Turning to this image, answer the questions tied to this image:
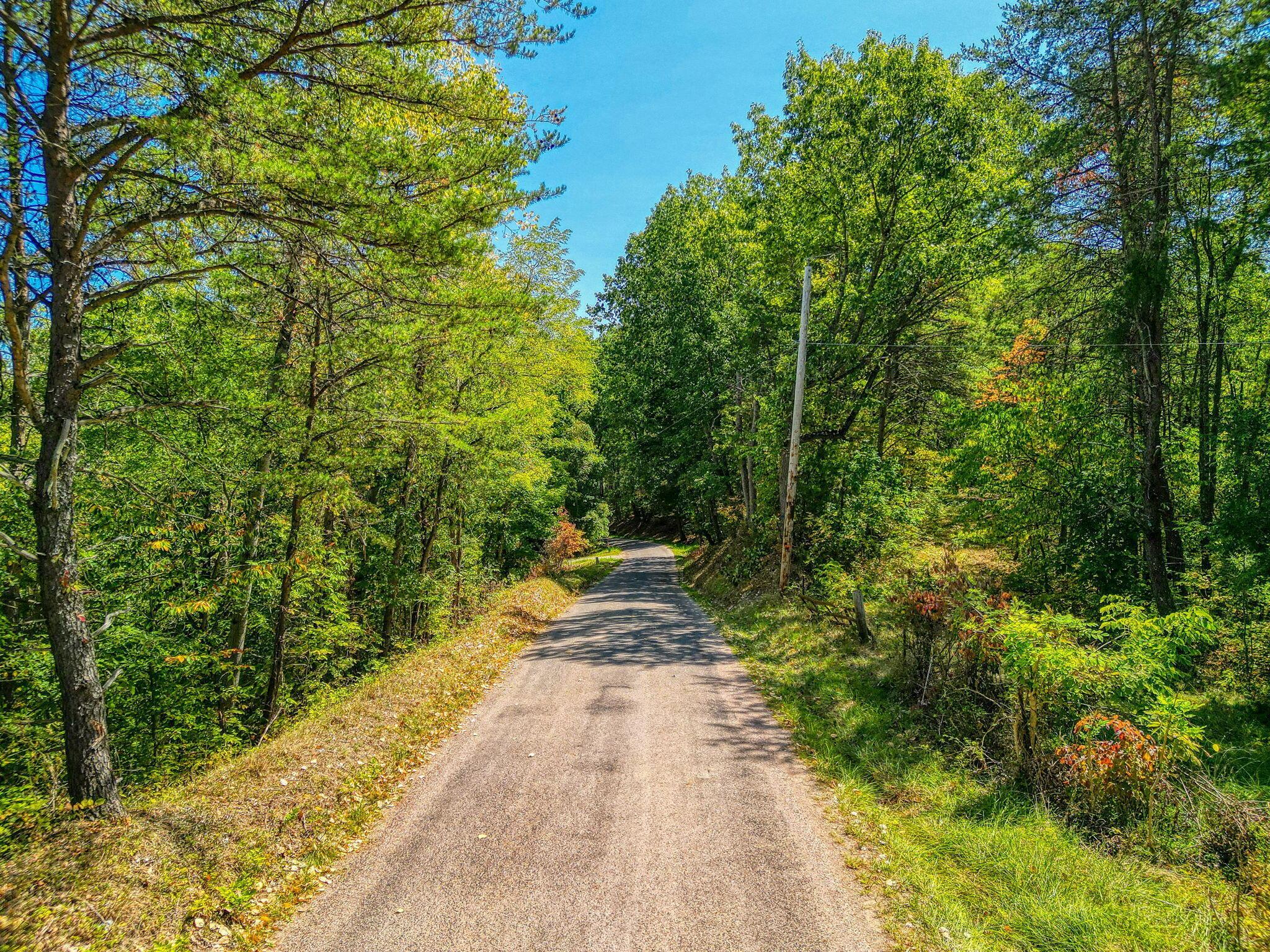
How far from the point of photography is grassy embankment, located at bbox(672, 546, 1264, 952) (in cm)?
340

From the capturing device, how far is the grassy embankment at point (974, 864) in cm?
340

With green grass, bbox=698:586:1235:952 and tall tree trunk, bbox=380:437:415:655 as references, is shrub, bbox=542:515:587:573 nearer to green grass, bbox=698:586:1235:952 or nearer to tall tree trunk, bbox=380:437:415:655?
tall tree trunk, bbox=380:437:415:655

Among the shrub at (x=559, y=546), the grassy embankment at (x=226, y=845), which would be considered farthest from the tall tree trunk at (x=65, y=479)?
the shrub at (x=559, y=546)

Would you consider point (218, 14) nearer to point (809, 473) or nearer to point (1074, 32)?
point (1074, 32)

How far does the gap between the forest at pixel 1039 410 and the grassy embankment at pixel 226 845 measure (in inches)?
195

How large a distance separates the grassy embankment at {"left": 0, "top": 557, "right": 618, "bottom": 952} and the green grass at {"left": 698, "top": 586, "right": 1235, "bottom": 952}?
4287mm

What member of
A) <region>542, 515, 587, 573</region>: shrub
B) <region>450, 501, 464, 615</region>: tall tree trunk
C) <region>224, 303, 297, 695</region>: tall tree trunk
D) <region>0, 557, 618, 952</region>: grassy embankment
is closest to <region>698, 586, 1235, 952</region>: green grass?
<region>0, 557, 618, 952</region>: grassy embankment

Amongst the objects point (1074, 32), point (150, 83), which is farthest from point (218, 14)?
point (1074, 32)

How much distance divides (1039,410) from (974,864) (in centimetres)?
869

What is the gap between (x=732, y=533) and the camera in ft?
75.9

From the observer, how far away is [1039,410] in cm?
997

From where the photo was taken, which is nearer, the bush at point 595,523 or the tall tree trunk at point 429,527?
the tall tree trunk at point 429,527

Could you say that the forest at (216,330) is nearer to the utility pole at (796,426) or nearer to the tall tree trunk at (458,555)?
the tall tree trunk at (458,555)

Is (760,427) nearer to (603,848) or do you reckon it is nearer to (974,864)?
(974,864)
